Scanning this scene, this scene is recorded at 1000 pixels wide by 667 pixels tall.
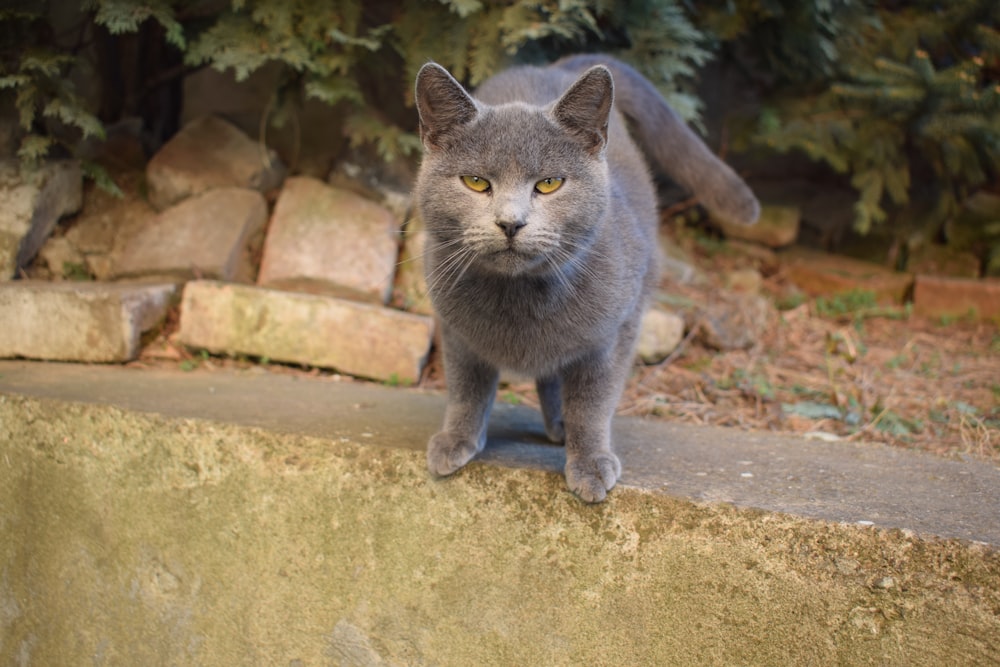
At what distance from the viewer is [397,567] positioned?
1.63m

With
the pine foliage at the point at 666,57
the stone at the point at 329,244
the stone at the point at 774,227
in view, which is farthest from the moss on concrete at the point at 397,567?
the stone at the point at 774,227

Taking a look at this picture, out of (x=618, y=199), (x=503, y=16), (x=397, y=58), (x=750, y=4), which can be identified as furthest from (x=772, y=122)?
(x=618, y=199)

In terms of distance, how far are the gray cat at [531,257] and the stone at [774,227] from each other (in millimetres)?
2082

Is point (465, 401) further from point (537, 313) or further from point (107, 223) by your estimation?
point (107, 223)

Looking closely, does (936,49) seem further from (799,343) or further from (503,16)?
(503,16)

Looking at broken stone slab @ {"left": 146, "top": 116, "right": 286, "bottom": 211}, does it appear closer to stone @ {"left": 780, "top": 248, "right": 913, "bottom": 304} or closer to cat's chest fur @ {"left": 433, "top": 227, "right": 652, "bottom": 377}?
cat's chest fur @ {"left": 433, "top": 227, "right": 652, "bottom": 377}

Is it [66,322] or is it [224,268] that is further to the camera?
[224,268]

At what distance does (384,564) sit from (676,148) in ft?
4.20

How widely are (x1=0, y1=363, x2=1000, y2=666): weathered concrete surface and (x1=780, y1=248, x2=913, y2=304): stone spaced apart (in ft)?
7.54

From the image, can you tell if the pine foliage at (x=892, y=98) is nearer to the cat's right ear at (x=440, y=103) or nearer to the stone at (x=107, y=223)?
the cat's right ear at (x=440, y=103)

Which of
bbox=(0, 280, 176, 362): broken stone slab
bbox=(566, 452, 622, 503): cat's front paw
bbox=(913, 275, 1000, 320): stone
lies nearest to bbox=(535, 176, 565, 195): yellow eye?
bbox=(566, 452, 622, 503): cat's front paw

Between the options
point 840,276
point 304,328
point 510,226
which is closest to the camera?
point 510,226

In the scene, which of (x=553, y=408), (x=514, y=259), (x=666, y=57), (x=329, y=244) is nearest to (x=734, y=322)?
(x=666, y=57)

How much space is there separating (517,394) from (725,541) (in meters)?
1.23
